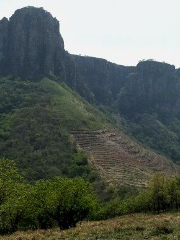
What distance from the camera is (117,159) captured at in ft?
364

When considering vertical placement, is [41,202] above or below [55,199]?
below

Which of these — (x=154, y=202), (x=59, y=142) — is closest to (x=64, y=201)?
(x=154, y=202)

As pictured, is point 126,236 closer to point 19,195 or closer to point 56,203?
point 56,203

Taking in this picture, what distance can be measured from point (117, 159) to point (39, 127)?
3409cm

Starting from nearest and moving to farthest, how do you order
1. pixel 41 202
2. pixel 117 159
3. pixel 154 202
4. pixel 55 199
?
pixel 55 199 → pixel 41 202 → pixel 154 202 → pixel 117 159

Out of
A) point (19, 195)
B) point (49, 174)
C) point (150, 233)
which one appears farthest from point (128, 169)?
point (150, 233)

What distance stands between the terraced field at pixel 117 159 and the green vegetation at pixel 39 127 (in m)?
4.99

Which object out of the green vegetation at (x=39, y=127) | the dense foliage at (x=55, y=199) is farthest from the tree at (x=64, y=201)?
the green vegetation at (x=39, y=127)

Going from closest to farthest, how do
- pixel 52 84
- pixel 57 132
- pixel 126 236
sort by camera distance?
pixel 126 236 < pixel 57 132 < pixel 52 84

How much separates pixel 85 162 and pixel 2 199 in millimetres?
65607

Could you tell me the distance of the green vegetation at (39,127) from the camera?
102m

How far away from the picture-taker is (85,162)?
100875 mm

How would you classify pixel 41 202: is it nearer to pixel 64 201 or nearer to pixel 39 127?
pixel 64 201

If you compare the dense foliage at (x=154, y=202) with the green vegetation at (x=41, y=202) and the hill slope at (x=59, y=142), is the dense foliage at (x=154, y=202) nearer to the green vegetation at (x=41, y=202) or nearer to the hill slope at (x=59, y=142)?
the hill slope at (x=59, y=142)
